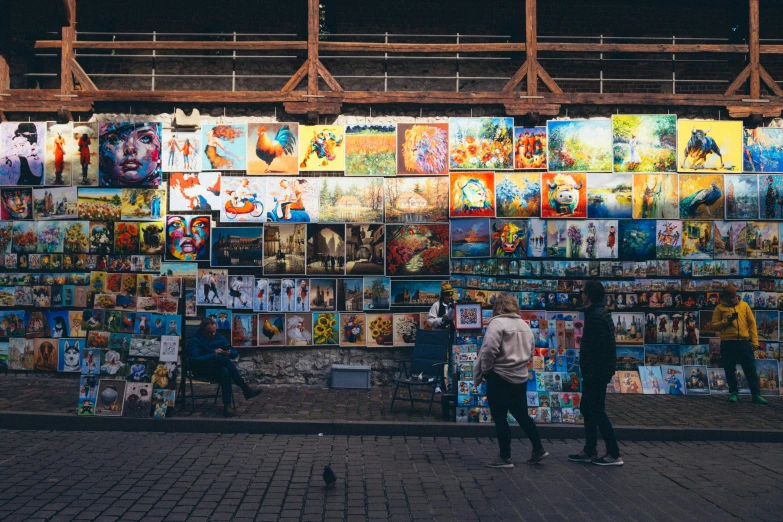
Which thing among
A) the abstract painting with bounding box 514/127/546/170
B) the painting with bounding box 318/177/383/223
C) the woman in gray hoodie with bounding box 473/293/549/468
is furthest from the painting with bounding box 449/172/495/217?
the woman in gray hoodie with bounding box 473/293/549/468

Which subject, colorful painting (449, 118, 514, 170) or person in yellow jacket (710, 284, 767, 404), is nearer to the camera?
person in yellow jacket (710, 284, 767, 404)

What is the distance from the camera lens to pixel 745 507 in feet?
18.8

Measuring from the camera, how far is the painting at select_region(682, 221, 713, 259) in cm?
1149

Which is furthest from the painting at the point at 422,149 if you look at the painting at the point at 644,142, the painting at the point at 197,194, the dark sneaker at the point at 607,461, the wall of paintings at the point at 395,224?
the dark sneaker at the point at 607,461

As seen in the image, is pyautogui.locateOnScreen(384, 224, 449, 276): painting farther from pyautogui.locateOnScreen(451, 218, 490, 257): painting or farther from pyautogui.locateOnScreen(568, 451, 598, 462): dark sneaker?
pyautogui.locateOnScreen(568, 451, 598, 462): dark sneaker

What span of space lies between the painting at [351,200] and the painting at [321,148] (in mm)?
266

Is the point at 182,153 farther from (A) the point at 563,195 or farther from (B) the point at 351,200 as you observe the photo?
(A) the point at 563,195

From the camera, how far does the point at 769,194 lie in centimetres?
1155

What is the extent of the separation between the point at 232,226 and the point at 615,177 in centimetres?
647

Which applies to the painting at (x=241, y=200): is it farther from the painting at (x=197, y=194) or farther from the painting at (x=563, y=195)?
the painting at (x=563, y=195)

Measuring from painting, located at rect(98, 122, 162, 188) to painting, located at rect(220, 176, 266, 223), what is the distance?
3.82ft

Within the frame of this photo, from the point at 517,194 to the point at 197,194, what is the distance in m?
5.35

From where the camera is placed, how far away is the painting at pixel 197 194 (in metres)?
11.4

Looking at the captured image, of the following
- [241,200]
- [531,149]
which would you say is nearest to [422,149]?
[531,149]
